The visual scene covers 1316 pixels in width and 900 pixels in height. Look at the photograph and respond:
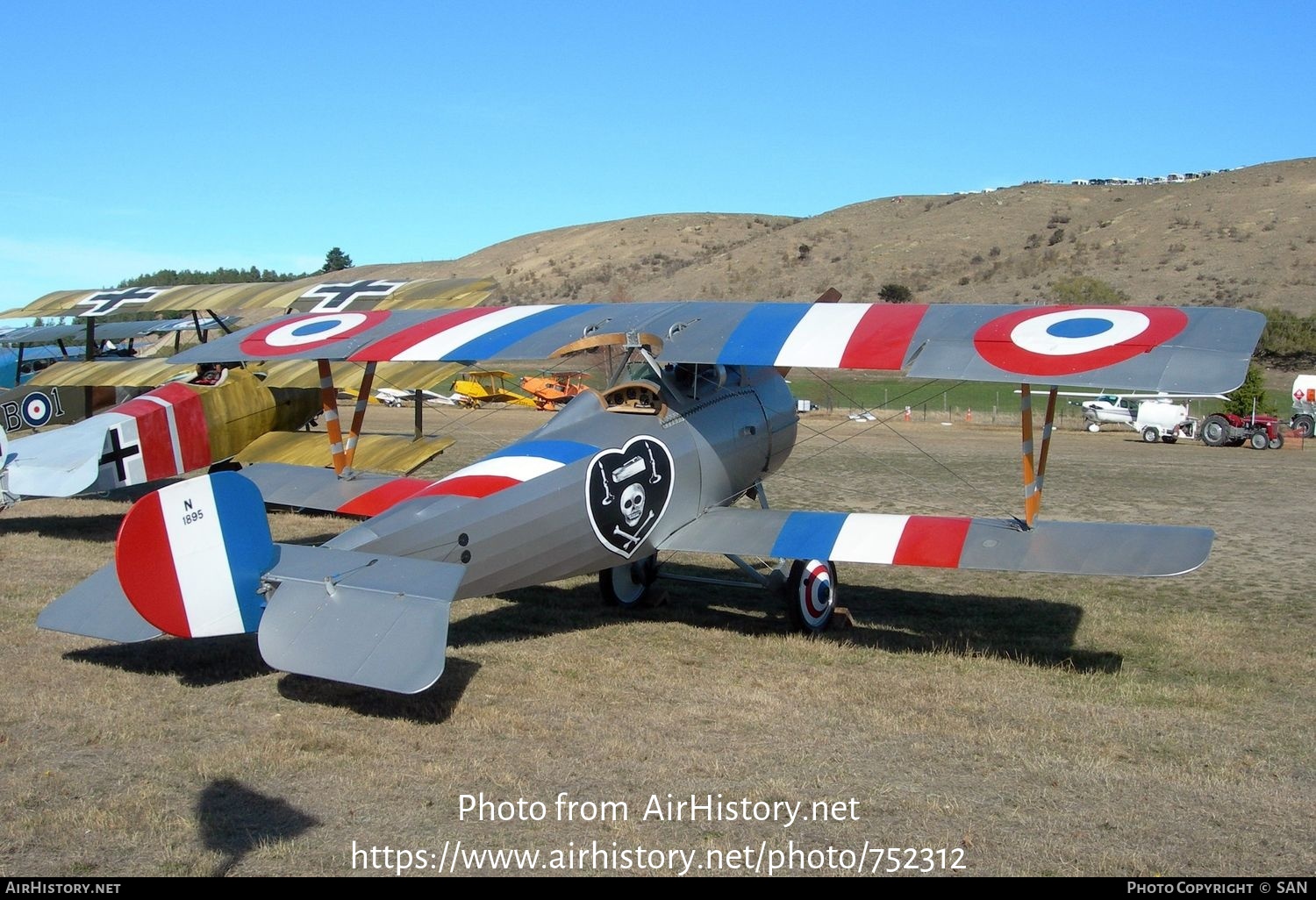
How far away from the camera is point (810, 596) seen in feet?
25.1

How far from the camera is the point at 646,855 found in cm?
398

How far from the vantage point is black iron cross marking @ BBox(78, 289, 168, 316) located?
53.7 feet

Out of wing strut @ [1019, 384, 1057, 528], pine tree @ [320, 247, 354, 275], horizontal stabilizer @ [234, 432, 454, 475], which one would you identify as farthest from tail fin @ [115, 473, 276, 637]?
pine tree @ [320, 247, 354, 275]

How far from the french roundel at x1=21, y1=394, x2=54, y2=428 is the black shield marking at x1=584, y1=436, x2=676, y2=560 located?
39.9 feet

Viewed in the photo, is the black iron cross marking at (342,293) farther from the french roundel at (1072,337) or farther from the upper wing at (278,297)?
the french roundel at (1072,337)

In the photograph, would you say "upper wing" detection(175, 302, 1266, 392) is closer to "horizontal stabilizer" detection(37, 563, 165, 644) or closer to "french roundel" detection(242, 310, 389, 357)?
"french roundel" detection(242, 310, 389, 357)

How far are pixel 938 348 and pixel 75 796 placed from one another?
530 cm

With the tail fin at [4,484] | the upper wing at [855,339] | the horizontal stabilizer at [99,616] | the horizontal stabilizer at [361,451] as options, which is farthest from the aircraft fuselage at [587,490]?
the tail fin at [4,484]

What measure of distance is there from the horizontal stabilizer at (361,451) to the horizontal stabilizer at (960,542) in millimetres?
4788

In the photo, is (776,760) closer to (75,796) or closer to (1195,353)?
(75,796)

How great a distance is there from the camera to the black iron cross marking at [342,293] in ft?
46.3

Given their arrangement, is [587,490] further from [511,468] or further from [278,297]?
[278,297]

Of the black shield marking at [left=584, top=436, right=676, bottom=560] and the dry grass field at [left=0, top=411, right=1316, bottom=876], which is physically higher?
the black shield marking at [left=584, top=436, right=676, bottom=560]

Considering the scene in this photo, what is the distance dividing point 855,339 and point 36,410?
13.4m
